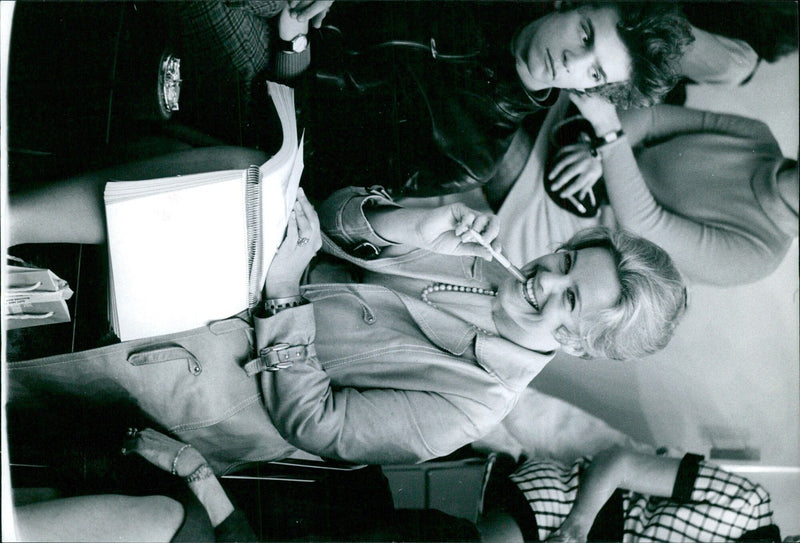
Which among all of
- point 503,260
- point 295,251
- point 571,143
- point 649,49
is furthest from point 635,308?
point 295,251

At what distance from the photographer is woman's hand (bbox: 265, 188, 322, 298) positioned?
42.0 inches

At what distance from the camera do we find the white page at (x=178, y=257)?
1.00m

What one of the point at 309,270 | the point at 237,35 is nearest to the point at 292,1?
the point at 237,35

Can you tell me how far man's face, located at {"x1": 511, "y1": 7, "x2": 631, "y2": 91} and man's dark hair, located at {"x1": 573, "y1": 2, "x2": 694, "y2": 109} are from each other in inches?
0.6

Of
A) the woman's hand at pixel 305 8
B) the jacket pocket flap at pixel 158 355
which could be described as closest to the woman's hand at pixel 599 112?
the woman's hand at pixel 305 8

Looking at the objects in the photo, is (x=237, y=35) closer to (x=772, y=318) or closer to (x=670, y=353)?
(x=670, y=353)

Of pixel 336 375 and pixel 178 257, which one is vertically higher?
pixel 178 257

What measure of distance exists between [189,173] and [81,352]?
36cm

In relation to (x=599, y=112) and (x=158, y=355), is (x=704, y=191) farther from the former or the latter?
(x=158, y=355)

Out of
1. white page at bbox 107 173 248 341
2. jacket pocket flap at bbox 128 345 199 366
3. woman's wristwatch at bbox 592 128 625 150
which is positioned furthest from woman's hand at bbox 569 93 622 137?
jacket pocket flap at bbox 128 345 199 366

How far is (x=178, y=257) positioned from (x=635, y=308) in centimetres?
80

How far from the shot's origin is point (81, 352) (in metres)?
1.01

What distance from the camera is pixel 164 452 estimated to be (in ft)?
3.37

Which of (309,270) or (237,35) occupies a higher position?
(237,35)
